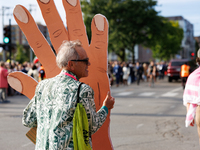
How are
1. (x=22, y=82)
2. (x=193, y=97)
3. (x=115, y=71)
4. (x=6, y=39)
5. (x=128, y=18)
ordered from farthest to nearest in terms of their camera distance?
(x=128, y=18) → (x=115, y=71) → (x=6, y=39) → (x=193, y=97) → (x=22, y=82)

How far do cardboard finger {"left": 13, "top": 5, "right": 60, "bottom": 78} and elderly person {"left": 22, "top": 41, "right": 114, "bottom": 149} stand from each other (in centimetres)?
113

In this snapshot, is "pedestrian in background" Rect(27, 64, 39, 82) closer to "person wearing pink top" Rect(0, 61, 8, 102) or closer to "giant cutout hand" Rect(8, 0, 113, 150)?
"person wearing pink top" Rect(0, 61, 8, 102)

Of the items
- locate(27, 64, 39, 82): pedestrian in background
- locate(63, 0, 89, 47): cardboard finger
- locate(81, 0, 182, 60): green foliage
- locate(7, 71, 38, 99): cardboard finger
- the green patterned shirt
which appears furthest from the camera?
locate(81, 0, 182, 60): green foliage

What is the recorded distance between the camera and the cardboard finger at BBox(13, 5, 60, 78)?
3.48 m

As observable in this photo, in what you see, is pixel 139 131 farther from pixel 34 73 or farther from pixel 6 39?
pixel 6 39

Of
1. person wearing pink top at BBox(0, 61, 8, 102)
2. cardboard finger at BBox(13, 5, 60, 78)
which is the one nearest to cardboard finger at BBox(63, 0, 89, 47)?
cardboard finger at BBox(13, 5, 60, 78)

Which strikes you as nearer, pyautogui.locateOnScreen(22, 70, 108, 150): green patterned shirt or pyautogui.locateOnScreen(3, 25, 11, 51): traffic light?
pyautogui.locateOnScreen(22, 70, 108, 150): green patterned shirt

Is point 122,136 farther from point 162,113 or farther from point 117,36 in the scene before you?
point 117,36

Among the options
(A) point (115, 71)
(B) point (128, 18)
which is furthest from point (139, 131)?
(B) point (128, 18)

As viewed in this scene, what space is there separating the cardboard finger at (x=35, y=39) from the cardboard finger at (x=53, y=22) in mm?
122

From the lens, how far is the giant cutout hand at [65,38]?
3.51m

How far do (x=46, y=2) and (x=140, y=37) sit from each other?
36.8 meters

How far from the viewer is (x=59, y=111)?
2.32 metres

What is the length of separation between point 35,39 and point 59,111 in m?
1.50
